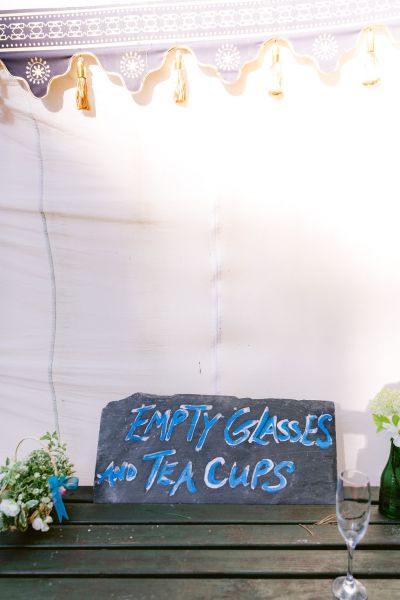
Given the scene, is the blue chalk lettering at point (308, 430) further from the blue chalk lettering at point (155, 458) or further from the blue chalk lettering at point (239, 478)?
the blue chalk lettering at point (155, 458)

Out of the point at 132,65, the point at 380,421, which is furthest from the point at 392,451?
the point at 132,65

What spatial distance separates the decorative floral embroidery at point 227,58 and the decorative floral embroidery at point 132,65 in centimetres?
24

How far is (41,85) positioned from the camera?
172 centimetres

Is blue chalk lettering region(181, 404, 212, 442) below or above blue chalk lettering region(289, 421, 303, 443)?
above

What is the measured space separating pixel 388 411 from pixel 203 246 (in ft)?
2.62

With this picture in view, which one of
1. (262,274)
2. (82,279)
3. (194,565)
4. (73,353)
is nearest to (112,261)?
(82,279)

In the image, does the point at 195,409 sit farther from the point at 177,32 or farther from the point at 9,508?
the point at 177,32

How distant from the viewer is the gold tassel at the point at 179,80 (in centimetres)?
169

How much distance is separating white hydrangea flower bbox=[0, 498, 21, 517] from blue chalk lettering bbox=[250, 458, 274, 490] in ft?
2.17

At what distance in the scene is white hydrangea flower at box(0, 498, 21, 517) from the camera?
137cm

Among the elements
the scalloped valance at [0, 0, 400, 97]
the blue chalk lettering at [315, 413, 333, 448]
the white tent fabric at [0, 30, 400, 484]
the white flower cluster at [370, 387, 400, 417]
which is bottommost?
the blue chalk lettering at [315, 413, 333, 448]

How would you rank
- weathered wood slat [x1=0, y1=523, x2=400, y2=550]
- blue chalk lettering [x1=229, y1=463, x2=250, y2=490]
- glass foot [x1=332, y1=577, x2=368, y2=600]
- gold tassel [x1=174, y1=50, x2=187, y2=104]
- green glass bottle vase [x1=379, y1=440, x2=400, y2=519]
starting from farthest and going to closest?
gold tassel [x1=174, y1=50, x2=187, y2=104], blue chalk lettering [x1=229, y1=463, x2=250, y2=490], green glass bottle vase [x1=379, y1=440, x2=400, y2=519], weathered wood slat [x1=0, y1=523, x2=400, y2=550], glass foot [x1=332, y1=577, x2=368, y2=600]

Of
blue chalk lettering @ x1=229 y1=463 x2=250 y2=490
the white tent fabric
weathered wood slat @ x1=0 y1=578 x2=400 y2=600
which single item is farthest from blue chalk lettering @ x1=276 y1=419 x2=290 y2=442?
weathered wood slat @ x1=0 y1=578 x2=400 y2=600

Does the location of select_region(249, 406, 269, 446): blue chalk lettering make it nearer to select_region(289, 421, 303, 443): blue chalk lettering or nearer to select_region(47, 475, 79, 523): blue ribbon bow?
select_region(289, 421, 303, 443): blue chalk lettering
